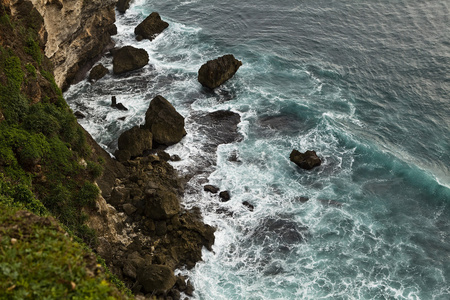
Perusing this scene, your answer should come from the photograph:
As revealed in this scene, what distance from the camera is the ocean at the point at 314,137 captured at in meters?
31.3

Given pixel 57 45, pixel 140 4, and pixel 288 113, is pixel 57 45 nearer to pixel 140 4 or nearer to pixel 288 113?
pixel 288 113

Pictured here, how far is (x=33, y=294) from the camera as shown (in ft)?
46.9

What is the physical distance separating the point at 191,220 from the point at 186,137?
12295 millimetres

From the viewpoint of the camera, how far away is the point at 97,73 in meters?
50.5

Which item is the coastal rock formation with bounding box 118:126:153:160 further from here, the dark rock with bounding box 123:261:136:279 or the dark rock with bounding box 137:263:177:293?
the dark rock with bounding box 137:263:177:293

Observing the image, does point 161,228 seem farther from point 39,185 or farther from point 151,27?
point 151,27

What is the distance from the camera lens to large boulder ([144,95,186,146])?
41.0 metres

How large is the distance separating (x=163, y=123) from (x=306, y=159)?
1511cm

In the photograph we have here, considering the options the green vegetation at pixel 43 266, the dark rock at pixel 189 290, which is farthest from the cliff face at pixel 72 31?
the dark rock at pixel 189 290

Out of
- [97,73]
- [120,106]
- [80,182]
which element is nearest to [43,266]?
[80,182]

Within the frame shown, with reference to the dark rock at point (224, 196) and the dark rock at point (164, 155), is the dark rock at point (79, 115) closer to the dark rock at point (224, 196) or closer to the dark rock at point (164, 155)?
the dark rock at point (164, 155)

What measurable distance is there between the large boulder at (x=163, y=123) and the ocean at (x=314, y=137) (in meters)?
1.25

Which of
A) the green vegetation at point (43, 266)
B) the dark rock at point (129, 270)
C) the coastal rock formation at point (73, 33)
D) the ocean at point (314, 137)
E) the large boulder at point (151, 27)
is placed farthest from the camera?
the large boulder at point (151, 27)

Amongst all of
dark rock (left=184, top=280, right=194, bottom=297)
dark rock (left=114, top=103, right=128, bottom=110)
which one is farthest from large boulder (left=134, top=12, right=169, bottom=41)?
dark rock (left=184, top=280, right=194, bottom=297)
